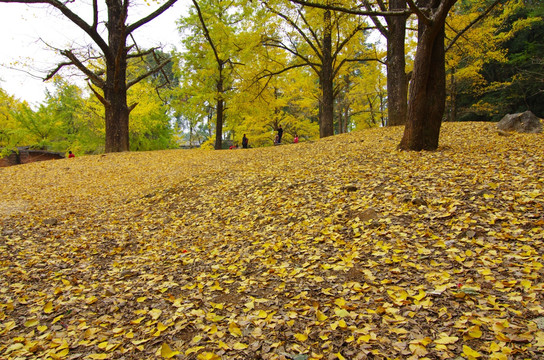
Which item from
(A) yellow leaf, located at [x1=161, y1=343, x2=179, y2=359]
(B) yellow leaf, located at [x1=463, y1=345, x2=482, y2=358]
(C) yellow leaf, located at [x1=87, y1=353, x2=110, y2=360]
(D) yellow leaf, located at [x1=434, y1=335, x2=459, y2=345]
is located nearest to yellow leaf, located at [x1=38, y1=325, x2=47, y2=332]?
(C) yellow leaf, located at [x1=87, y1=353, x2=110, y2=360]

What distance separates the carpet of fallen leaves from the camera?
2.18 m

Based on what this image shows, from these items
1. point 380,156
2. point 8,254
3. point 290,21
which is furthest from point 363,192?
point 290,21

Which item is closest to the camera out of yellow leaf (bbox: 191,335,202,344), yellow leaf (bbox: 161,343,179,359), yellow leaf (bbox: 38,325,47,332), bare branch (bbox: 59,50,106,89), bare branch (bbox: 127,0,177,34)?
yellow leaf (bbox: 161,343,179,359)

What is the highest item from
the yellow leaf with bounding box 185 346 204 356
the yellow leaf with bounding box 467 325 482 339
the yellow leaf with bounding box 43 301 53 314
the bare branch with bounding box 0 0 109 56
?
the bare branch with bounding box 0 0 109 56

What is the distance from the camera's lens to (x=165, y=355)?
7.16ft

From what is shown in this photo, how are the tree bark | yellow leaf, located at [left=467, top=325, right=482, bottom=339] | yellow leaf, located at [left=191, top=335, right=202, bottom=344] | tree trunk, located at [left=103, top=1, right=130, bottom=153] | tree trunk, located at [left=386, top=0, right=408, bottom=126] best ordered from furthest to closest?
the tree bark < tree trunk, located at [left=103, top=1, right=130, bottom=153] < tree trunk, located at [left=386, top=0, right=408, bottom=126] < yellow leaf, located at [left=191, top=335, right=202, bottom=344] < yellow leaf, located at [left=467, top=325, right=482, bottom=339]

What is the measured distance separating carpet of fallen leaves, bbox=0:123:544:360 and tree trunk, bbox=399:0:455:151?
44cm

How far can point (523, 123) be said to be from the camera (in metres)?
7.54

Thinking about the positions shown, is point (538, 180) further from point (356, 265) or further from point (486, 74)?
point (486, 74)

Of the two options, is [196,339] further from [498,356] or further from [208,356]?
[498,356]

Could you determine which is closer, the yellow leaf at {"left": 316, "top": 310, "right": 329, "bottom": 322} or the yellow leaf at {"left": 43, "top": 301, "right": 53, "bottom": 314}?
the yellow leaf at {"left": 316, "top": 310, "right": 329, "bottom": 322}

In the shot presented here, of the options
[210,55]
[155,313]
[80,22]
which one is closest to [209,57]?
[210,55]

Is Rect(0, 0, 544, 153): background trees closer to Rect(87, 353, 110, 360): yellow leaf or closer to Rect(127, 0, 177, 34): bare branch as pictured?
Rect(127, 0, 177, 34): bare branch

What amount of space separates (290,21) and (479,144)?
8309 millimetres
